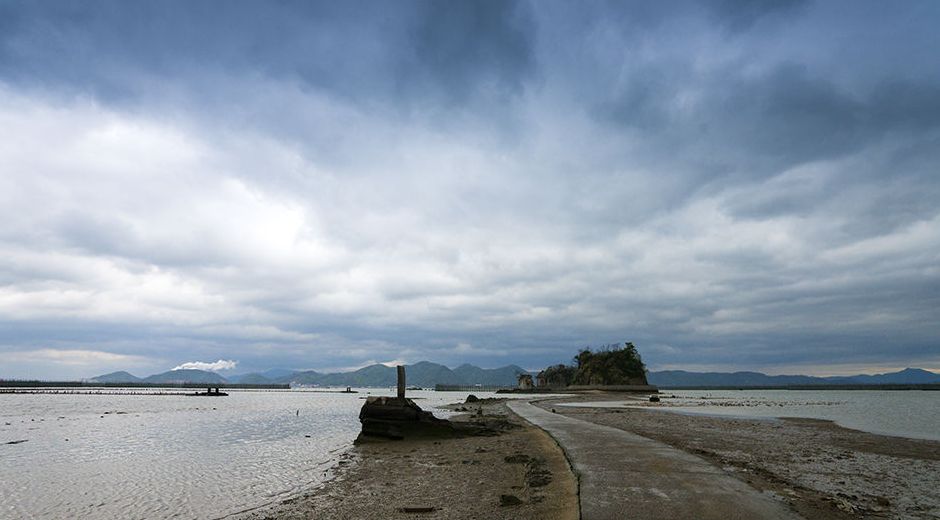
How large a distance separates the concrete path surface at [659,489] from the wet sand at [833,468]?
691 mm

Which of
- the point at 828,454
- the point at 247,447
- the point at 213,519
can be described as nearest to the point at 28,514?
the point at 213,519

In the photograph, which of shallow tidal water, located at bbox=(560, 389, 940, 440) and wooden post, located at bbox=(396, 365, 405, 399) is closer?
shallow tidal water, located at bbox=(560, 389, 940, 440)

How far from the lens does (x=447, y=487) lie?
48.3 ft

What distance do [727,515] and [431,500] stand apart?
6862 mm

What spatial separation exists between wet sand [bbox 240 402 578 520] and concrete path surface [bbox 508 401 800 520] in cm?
57

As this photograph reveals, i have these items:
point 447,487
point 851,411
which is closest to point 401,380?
point 447,487

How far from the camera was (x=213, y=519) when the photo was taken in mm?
12352

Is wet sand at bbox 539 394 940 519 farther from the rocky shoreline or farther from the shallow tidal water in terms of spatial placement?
the shallow tidal water

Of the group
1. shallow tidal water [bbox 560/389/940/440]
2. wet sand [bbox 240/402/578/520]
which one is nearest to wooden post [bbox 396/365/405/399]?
wet sand [bbox 240/402/578/520]

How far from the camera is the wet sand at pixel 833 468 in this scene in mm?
10961

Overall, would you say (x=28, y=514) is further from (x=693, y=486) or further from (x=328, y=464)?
(x=693, y=486)

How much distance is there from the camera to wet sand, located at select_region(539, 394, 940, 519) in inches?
432

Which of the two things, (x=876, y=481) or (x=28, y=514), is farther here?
(x=876, y=481)

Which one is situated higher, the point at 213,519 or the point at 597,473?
the point at 597,473
